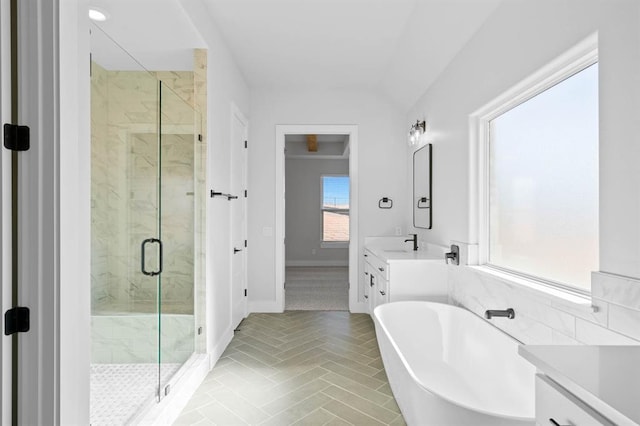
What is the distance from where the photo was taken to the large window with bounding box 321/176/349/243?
26.2 ft

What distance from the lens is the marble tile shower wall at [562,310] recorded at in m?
1.20

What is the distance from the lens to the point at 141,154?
91.6 inches

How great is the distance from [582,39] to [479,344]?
172 cm

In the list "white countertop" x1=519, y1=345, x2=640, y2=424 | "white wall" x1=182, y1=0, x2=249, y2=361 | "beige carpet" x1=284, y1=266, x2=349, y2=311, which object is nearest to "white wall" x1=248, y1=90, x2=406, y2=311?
"beige carpet" x1=284, y1=266, x2=349, y2=311

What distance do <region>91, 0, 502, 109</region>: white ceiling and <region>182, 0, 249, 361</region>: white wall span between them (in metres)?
0.13

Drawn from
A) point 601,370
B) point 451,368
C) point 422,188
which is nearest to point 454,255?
point 451,368

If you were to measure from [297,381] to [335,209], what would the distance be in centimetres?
567

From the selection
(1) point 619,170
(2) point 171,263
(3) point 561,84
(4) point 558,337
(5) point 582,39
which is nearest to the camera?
(1) point 619,170

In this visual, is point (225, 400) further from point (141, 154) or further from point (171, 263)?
point (141, 154)

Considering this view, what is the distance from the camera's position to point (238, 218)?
3795 mm

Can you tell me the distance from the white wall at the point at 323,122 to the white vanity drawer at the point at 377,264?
345mm
